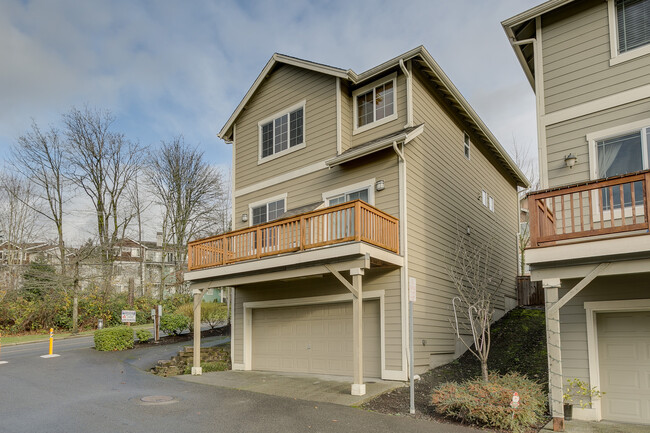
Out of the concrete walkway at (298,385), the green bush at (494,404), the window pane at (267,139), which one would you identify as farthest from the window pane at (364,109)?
the green bush at (494,404)

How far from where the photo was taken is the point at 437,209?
1327 centimetres

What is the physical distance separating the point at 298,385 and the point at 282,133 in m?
7.75

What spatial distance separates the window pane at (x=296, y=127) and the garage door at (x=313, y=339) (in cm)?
503

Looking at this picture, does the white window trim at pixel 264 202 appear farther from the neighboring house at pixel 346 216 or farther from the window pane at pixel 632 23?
the window pane at pixel 632 23

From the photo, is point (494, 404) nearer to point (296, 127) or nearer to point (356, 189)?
point (356, 189)

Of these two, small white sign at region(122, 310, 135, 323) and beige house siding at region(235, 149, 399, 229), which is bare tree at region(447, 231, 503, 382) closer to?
beige house siding at region(235, 149, 399, 229)

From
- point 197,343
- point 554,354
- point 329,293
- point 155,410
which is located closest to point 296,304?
point 329,293

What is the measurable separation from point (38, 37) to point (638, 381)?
19293mm

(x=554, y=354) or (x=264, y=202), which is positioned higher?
(x=264, y=202)

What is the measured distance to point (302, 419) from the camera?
7.92 metres

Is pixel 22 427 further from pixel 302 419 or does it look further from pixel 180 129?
pixel 180 129

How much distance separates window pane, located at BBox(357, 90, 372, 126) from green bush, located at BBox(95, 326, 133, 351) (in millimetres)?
12779

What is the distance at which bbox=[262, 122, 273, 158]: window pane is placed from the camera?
15289 mm

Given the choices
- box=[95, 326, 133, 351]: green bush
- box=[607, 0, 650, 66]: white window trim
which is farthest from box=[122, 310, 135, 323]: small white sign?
box=[607, 0, 650, 66]: white window trim
